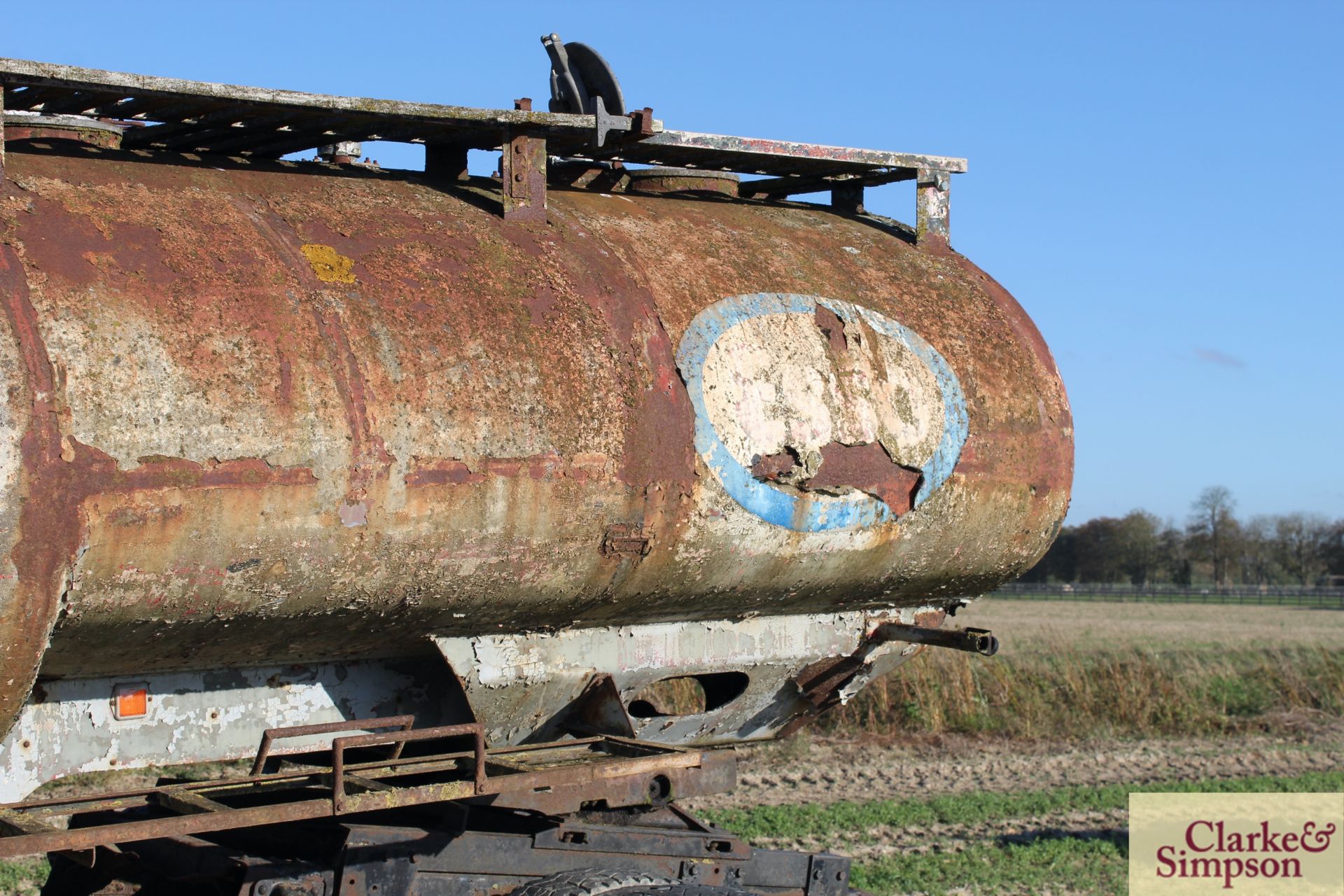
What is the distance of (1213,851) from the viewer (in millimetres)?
9680

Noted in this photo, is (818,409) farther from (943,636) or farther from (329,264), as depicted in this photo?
(329,264)

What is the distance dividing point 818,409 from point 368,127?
5.49 feet

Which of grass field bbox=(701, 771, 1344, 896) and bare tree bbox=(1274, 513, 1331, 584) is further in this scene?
bare tree bbox=(1274, 513, 1331, 584)

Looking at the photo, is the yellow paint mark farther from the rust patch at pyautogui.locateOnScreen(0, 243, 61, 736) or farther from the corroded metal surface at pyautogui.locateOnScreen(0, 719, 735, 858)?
the corroded metal surface at pyautogui.locateOnScreen(0, 719, 735, 858)

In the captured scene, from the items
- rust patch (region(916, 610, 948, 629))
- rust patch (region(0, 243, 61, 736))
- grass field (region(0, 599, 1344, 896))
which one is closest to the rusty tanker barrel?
rust patch (region(0, 243, 61, 736))

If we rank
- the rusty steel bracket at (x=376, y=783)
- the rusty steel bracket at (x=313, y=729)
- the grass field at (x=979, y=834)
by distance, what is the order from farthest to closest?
the grass field at (x=979, y=834), the rusty steel bracket at (x=313, y=729), the rusty steel bracket at (x=376, y=783)

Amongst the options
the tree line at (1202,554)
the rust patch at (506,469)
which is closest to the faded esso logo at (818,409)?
the rust patch at (506,469)

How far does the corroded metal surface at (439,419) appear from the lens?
334 centimetres

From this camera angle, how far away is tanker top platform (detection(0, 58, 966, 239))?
384 cm

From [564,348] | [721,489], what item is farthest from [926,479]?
[564,348]

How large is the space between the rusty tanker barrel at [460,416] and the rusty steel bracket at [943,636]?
8 cm

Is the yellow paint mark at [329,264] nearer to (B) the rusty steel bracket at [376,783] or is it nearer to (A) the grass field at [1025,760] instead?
(B) the rusty steel bracket at [376,783]

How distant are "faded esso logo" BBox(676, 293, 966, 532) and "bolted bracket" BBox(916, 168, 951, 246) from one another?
86 centimetres

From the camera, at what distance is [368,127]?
434 centimetres
